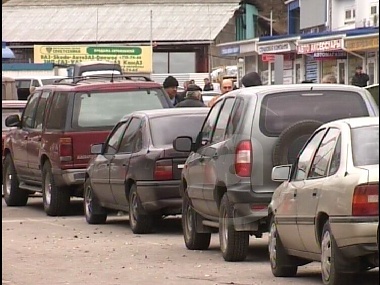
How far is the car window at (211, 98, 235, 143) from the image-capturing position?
1230cm

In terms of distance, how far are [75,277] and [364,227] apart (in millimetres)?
3224

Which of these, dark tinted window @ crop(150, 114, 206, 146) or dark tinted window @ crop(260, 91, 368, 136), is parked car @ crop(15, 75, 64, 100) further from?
dark tinted window @ crop(260, 91, 368, 136)

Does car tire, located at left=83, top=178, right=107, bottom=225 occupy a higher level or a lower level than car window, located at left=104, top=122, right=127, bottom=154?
lower

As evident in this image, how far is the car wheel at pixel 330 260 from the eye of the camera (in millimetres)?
9172

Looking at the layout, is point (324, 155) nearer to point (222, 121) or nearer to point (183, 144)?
point (222, 121)

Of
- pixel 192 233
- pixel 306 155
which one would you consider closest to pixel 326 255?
pixel 306 155

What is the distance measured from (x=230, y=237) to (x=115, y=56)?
161 ft

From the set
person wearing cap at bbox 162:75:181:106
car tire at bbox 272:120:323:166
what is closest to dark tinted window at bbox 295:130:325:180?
car tire at bbox 272:120:323:166

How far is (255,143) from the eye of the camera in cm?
1154

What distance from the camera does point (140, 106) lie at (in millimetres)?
18203

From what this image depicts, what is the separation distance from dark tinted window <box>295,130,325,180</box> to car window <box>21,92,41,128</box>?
999cm

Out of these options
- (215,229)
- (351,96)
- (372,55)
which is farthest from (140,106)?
(372,55)

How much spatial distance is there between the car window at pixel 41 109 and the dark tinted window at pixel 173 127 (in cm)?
435

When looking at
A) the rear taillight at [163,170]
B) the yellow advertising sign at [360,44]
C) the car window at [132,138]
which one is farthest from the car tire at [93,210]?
the yellow advertising sign at [360,44]
